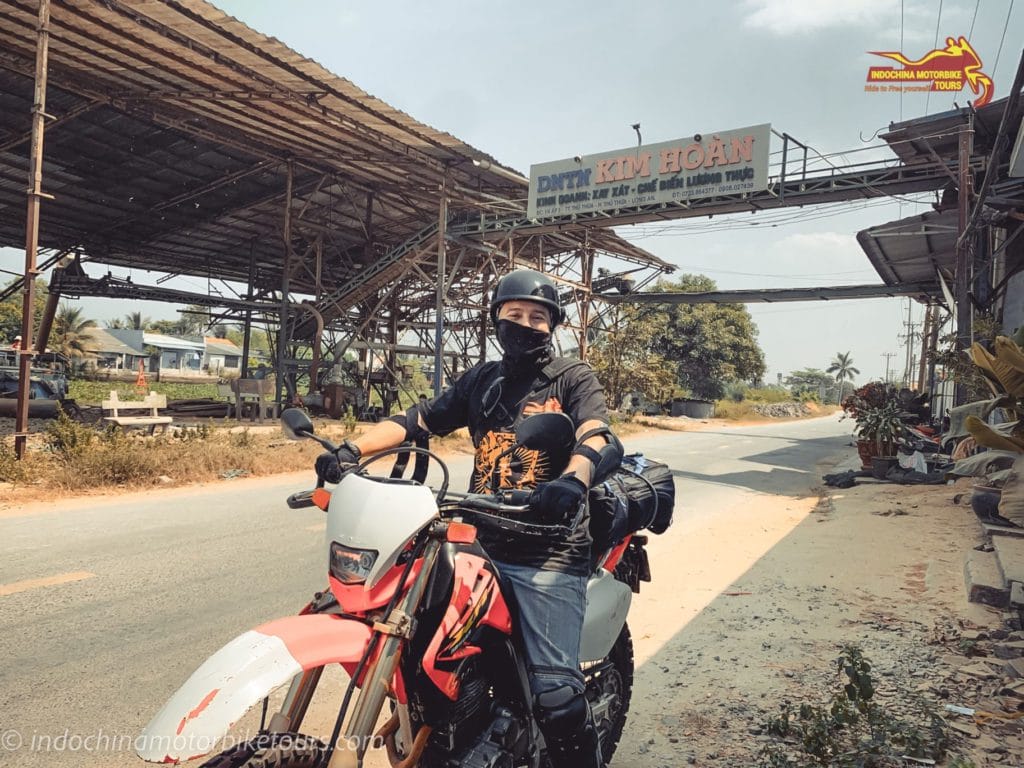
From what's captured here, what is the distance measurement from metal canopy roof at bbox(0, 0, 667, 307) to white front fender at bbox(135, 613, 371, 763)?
11637 millimetres

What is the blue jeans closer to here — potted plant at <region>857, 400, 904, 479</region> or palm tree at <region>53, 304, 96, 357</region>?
potted plant at <region>857, 400, 904, 479</region>

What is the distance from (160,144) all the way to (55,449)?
10431 mm

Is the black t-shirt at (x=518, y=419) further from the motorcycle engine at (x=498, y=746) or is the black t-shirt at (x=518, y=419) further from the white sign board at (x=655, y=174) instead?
the white sign board at (x=655, y=174)

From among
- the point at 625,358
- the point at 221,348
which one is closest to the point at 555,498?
the point at 625,358

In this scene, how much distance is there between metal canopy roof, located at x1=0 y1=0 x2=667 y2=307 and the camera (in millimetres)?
11688

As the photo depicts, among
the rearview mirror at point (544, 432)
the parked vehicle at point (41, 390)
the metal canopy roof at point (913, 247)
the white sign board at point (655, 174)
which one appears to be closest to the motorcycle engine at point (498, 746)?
the rearview mirror at point (544, 432)

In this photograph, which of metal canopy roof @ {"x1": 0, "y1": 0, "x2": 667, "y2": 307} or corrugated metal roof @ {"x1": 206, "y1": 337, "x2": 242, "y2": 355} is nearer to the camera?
metal canopy roof @ {"x1": 0, "y1": 0, "x2": 667, "y2": 307}

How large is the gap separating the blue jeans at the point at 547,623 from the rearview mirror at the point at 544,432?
1.67 feet

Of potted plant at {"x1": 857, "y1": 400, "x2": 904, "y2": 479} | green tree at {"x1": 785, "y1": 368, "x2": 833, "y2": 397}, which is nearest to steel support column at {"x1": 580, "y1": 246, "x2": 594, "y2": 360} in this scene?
potted plant at {"x1": 857, "y1": 400, "x2": 904, "y2": 479}

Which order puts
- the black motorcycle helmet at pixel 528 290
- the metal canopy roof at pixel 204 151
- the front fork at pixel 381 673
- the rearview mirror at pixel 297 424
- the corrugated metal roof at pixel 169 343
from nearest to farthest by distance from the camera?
the front fork at pixel 381 673 → the rearview mirror at pixel 297 424 → the black motorcycle helmet at pixel 528 290 → the metal canopy roof at pixel 204 151 → the corrugated metal roof at pixel 169 343

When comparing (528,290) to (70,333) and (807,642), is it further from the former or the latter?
(70,333)

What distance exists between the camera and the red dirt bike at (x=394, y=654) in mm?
1582

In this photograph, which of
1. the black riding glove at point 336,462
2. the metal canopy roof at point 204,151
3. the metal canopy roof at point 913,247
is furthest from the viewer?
the metal canopy roof at point 913,247

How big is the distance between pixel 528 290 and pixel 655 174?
1463cm
